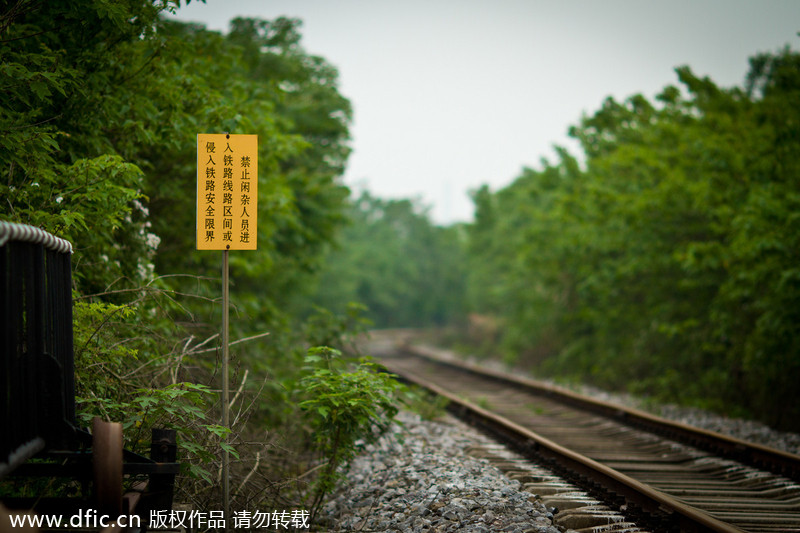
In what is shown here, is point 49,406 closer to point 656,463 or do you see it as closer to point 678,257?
point 656,463

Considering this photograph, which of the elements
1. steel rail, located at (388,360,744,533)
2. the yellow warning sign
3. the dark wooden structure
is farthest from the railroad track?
the yellow warning sign

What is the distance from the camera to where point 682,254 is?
11.7m

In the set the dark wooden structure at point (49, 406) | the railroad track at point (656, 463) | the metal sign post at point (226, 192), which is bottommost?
the railroad track at point (656, 463)

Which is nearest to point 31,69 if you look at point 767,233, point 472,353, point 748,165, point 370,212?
point 767,233

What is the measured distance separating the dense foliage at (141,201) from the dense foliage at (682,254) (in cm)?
720

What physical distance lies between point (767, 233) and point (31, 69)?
10145 millimetres

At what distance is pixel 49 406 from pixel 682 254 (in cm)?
1133

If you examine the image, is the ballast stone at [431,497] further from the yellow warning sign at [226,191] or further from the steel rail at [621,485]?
the yellow warning sign at [226,191]

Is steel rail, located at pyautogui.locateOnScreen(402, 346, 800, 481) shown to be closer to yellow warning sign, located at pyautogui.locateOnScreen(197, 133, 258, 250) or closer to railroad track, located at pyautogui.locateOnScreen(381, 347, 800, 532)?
railroad track, located at pyautogui.locateOnScreen(381, 347, 800, 532)

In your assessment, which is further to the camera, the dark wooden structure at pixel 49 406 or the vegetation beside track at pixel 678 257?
the vegetation beside track at pixel 678 257

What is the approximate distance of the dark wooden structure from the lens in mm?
3213

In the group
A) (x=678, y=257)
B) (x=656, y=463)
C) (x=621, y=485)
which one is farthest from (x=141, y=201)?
(x=678, y=257)

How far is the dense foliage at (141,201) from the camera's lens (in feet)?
15.7

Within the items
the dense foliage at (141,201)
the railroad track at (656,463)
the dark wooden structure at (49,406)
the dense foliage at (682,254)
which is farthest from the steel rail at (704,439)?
the dark wooden structure at (49,406)
